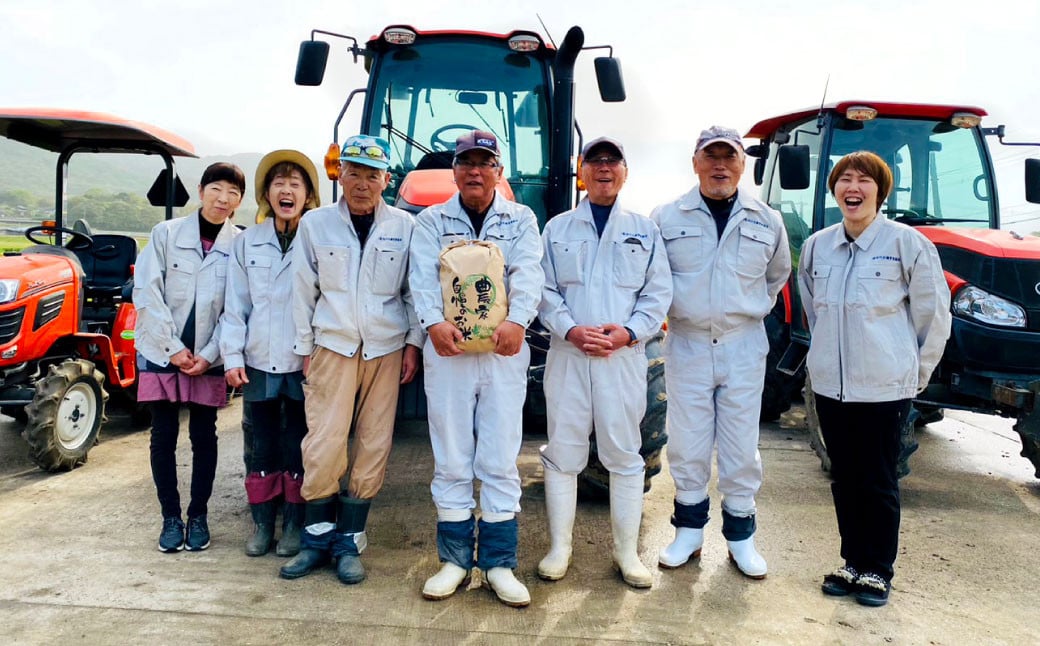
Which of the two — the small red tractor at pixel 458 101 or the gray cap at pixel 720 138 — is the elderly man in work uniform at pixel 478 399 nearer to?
the gray cap at pixel 720 138

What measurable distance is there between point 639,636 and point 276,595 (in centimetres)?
138

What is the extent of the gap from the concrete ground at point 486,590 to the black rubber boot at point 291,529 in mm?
83

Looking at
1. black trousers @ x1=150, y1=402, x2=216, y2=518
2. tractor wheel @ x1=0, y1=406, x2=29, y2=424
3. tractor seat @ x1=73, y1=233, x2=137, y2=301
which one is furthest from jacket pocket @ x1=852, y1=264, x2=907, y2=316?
tractor wheel @ x1=0, y1=406, x2=29, y2=424

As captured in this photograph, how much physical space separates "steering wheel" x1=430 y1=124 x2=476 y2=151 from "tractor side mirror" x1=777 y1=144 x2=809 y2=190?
6.34 ft

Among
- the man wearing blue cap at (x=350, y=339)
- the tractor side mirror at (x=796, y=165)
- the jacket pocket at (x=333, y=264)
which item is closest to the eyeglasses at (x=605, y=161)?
the man wearing blue cap at (x=350, y=339)

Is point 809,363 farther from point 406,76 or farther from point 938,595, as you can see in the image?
point 406,76

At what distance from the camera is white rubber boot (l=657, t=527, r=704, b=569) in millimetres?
3316

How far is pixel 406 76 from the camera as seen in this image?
4.92 meters

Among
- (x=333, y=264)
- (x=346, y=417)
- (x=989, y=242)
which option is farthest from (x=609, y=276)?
(x=989, y=242)

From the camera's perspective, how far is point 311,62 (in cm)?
468

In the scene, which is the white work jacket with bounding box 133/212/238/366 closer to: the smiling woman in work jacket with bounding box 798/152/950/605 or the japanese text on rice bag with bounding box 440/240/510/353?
the japanese text on rice bag with bounding box 440/240/510/353

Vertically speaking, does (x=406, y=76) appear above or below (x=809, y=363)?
above

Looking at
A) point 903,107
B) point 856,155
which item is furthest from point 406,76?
point 903,107

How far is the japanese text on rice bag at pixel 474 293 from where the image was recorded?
9.53 feet
